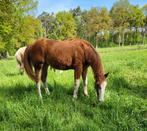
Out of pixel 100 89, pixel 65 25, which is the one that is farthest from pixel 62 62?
pixel 65 25

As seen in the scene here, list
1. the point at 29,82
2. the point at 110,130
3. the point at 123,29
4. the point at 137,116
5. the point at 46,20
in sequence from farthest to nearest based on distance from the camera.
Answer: the point at 46,20 < the point at 123,29 < the point at 29,82 < the point at 137,116 < the point at 110,130

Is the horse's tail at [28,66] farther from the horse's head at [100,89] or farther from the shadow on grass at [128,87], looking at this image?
the shadow on grass at [128,87]

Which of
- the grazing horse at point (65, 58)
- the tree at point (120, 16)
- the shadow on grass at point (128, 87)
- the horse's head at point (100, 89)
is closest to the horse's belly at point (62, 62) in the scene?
the grazing horse at point (65, 58)

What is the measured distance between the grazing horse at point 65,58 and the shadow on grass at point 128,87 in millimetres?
1258

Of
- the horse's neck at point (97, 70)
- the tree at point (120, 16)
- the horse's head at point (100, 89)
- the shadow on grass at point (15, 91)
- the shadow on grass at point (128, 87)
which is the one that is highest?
the tree at point (120, 16)

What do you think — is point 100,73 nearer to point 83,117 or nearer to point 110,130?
point 83,117

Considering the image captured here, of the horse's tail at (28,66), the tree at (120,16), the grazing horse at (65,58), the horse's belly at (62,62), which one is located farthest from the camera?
the tree at (120,16)

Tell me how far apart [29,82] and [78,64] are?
261 centimetres

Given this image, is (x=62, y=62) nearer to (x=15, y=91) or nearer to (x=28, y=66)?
(x=28, y=66)

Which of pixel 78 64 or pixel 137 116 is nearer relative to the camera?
pixel 137 116

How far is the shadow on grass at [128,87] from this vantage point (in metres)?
9.26

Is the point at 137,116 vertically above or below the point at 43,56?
below

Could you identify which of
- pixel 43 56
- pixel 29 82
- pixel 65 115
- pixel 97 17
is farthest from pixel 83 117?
pixel 97 17

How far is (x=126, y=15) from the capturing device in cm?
8038
